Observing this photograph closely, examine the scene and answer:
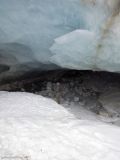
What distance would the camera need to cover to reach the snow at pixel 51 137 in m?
1.00

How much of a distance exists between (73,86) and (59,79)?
0.29 feet

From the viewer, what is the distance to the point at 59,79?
1.84 metres

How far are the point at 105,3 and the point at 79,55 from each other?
0.75 feet

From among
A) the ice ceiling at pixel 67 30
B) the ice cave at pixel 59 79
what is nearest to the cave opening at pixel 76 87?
the ice cave at pixel 59 79

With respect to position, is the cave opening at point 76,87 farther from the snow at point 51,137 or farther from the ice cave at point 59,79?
the snow at point 51,137

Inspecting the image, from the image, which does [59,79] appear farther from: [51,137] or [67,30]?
[51,137]

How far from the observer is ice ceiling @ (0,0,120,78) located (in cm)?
132

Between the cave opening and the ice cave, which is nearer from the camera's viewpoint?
the ice cave

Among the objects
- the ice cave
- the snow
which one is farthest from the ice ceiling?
the snow

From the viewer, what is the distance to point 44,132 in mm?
1094

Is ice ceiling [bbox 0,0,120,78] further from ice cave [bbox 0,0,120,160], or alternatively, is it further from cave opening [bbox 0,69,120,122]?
cave opening [bbox 0,69,120,122]

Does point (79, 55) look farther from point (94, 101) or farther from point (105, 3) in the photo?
point (94, 101)

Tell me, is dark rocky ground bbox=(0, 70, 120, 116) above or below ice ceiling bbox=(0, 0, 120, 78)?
below

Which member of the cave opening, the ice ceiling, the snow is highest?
the ice ceiling
